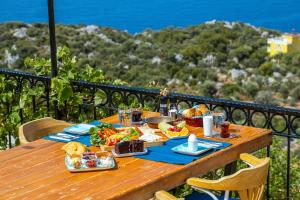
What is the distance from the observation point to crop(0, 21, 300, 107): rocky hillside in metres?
21.6

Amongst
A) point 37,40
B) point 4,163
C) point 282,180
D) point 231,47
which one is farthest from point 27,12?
point 4,163

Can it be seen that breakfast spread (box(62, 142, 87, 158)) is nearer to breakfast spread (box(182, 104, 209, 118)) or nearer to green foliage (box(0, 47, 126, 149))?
breakfast spread (box(182, 104, 209, 118))

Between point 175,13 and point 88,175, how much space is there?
24250mm

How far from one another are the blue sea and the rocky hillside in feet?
1.77

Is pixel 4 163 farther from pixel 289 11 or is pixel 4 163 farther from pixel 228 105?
pixel 289 11

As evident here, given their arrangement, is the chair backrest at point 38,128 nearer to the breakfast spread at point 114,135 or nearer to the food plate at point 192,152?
the breakfast spread at point 114,135

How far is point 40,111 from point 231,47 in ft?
71.3

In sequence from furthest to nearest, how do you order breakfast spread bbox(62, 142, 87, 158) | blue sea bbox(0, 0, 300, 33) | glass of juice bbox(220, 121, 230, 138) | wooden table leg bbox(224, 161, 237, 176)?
blue sea bbox(0, 0, 300, 33), wooden table leg bbox(224, 161, 237, 176), glass of juice bbox(220, 121, 230, 138), breakfast spread bbox(62, 142, 87, 158)

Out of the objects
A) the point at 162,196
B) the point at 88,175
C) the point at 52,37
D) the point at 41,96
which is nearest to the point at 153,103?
the point at 52,37

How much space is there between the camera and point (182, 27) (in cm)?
2955

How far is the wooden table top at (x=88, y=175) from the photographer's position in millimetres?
2730

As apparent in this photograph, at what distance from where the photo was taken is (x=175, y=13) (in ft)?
88.0

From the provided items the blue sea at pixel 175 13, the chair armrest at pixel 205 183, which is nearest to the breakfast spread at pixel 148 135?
the chair armrest at pixel 205 183

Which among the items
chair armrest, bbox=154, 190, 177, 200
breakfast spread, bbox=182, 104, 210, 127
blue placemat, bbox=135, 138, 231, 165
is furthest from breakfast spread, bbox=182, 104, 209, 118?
chair armrest, bbox=154, 190, 177, 200
